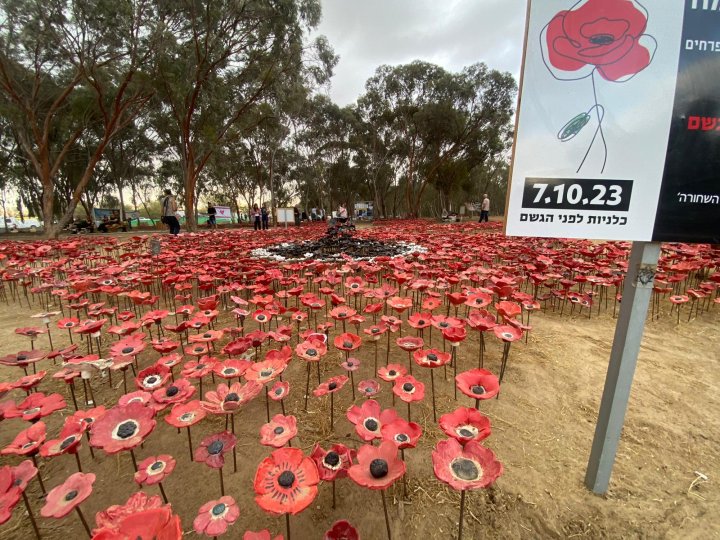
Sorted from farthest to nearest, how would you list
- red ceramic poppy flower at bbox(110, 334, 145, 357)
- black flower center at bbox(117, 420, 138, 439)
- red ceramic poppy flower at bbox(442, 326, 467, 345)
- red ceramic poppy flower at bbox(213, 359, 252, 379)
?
red ceramic poppy flower at bbox(110, 334, 145, 357), red ceramic poppy flower at bbox(442, 326, 467, 345), red ceramic poppy flower at bbox(213, 359, 252, 379), black flower center at bbox(117, 420, 138, 439)

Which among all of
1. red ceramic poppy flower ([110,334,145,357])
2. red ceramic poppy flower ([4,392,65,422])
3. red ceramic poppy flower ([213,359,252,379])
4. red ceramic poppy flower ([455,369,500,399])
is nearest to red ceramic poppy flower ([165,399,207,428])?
red ceramic poppy flower ([213,359,252,379])

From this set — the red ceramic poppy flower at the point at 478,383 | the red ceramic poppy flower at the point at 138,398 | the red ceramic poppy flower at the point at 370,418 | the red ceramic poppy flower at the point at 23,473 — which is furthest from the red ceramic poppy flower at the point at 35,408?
the red ceramic poppy flower at the point at 478,383

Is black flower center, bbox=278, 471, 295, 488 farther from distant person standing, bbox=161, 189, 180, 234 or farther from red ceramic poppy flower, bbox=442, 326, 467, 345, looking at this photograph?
distant person standing, bbox=161, 189, 180, 234

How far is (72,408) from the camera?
2486 mm

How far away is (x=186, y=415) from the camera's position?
1645 mm

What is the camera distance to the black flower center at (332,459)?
137 cm

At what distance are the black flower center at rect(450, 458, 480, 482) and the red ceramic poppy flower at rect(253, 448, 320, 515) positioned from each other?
0.53 m

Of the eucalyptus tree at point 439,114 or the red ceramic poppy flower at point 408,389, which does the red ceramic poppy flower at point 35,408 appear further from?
the eucalyptus tree at point 439,114

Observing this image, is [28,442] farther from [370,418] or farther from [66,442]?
[370,418]

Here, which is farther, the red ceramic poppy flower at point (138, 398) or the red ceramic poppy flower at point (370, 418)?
the red ceramic poppy flower at point (138, 398)

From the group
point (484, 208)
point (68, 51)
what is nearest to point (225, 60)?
point (68, 51)

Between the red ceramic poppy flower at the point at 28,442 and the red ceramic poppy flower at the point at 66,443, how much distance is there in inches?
1.2

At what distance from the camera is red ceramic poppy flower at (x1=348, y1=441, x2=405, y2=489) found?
Answer: 1.19m

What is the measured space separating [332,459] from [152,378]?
118cm
